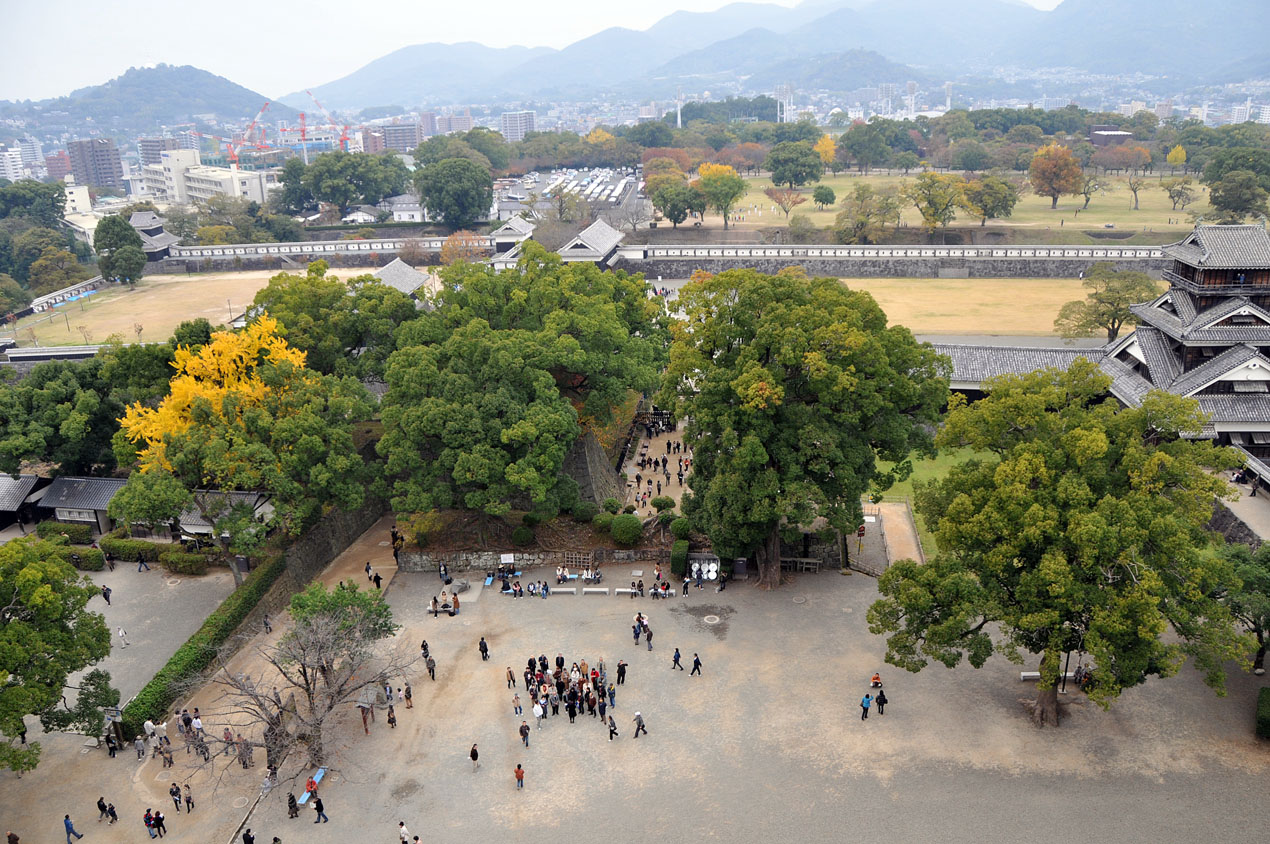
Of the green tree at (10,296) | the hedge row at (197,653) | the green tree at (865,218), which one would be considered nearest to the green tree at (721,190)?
the green tree at (865,218)

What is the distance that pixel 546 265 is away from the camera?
34719 mm

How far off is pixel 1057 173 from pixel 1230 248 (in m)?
57.0

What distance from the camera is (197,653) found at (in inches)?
910

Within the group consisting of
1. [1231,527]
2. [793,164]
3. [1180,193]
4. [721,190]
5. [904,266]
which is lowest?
[1231,527]

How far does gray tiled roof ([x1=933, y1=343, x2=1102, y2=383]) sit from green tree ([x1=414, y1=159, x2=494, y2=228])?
5667 centimetres

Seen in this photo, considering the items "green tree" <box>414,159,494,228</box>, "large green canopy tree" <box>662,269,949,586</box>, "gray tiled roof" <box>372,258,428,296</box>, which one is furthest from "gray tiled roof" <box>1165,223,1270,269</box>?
"green tree" <box>414,159,494,228</box>

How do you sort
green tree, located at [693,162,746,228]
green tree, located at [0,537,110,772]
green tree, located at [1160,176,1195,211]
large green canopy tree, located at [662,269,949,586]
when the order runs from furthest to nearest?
green tree, located at [1160,176,1195,211] → green tree, located at [693,162,746,228] → large green canopy tree, located at [662,269,949,586] → green tree, located at [0,537,110,772]

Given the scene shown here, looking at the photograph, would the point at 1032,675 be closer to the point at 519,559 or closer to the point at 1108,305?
the point at 519,559

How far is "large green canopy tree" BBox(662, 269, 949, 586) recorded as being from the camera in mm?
24375

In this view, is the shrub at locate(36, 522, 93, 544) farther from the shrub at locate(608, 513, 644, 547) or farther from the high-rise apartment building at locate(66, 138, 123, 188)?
the high-rise apartment building at locate(66, 138, 123, 188)

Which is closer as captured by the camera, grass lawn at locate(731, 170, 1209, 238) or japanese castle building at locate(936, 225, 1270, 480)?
japanese castle building at locate(936, 225, 1270, 480)

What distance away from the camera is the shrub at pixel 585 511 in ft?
97.2

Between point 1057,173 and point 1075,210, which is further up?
point 1057,173

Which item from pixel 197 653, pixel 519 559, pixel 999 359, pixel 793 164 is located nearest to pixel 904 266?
pixel 793 164
